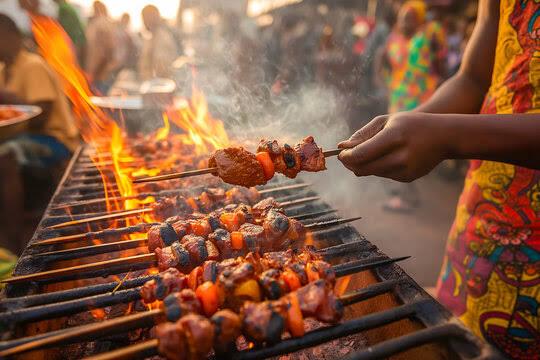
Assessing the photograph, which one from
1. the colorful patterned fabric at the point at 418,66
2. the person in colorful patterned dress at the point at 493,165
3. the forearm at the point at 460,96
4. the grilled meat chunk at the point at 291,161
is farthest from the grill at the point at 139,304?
the colorful patterned fabric at the point at 418,66

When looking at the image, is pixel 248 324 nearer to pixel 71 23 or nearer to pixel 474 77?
pixel 474 77

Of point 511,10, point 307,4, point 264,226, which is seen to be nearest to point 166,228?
point 264,226

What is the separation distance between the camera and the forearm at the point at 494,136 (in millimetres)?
1653

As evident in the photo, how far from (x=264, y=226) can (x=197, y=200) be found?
0.83 meters

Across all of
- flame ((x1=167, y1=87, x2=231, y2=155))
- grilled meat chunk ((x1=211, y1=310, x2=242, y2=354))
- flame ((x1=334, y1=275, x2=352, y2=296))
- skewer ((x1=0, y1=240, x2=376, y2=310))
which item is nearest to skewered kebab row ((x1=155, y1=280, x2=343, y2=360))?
grilled meat chunk ((x1=211, y1=310, x2=242, y2=354))

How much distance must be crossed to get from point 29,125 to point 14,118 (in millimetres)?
1035

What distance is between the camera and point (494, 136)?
5.51 feet

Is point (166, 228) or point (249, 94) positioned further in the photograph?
point (249, 94)

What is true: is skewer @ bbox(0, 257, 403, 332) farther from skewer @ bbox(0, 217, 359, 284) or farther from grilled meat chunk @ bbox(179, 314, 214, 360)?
grilled meat chunk @ bbox(179, 314, 214, 360)

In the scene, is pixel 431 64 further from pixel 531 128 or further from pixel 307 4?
pixel 307 4

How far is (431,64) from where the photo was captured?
734cm

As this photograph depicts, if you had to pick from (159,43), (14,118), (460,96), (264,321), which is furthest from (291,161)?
(159,43)

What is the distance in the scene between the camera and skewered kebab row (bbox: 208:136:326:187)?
2408 millimetres

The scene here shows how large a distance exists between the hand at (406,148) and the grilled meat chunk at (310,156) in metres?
0.60
